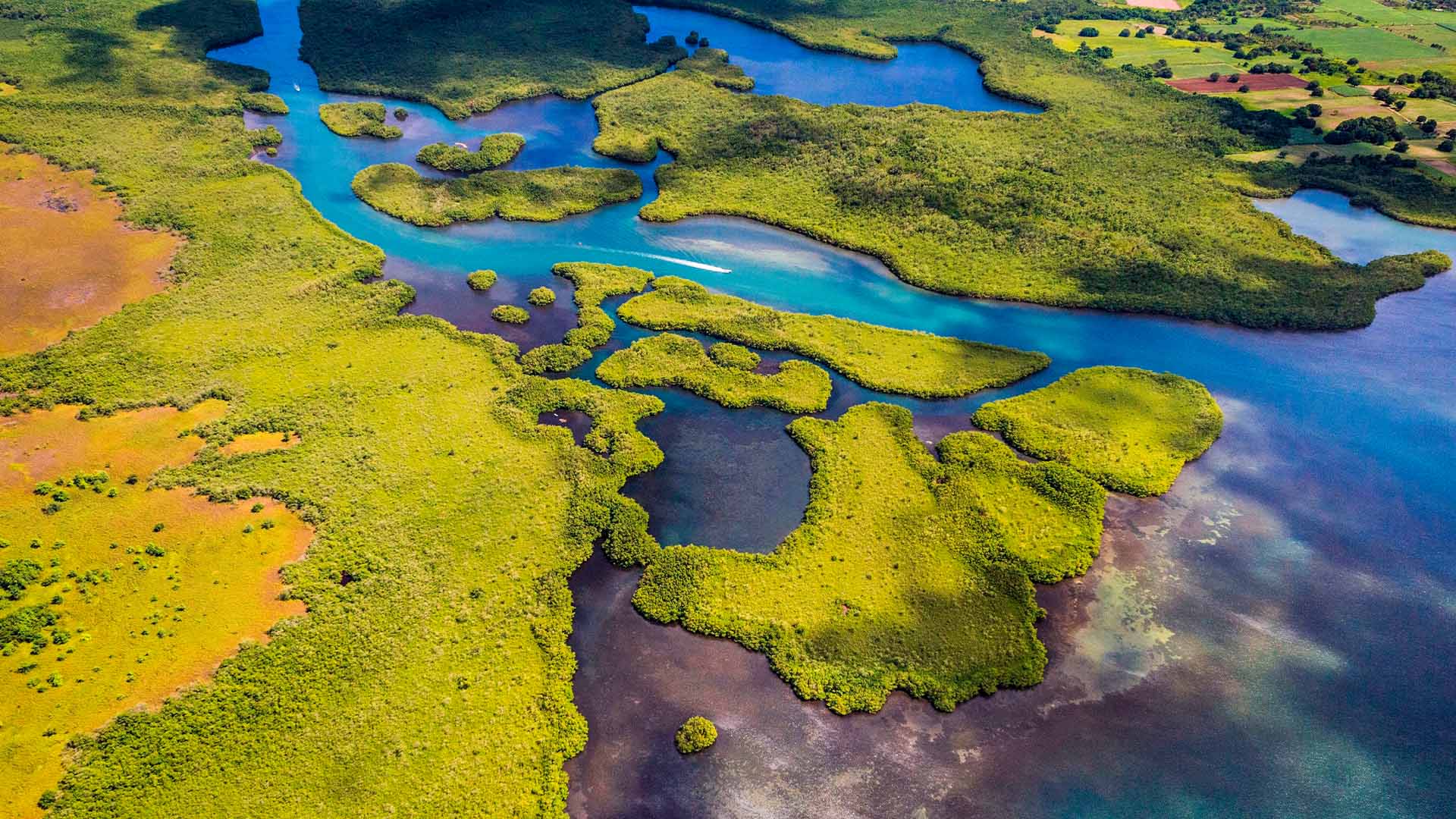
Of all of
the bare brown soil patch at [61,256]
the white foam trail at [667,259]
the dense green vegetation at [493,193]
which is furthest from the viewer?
the dense green vegetation at [493,193]

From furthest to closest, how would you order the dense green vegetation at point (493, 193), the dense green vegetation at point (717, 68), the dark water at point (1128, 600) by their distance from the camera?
the dense green vegetation at point (717, 68)
the dense green vegetation at point (493, 193)
the dark water at point (1128, 600)

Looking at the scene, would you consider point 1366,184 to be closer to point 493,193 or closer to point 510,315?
point 510,315

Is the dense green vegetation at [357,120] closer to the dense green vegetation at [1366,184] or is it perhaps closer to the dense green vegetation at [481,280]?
the dense green vegetation at [481,280]

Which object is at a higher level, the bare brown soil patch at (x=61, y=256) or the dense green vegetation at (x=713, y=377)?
the dense green vegetation at (x=713, y=377)

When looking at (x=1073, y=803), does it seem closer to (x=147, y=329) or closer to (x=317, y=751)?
(x=317, y=751)

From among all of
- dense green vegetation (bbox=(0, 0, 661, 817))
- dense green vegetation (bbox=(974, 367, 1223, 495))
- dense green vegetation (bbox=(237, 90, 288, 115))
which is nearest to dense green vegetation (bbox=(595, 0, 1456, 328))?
dense green vegetation (bbox=(974, 367, 1223, 495))

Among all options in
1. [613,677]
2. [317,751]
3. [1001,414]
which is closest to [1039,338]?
[1001,414]

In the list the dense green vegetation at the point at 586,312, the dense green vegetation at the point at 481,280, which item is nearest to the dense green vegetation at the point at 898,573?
the dense green vegetation at the point at 586,312
